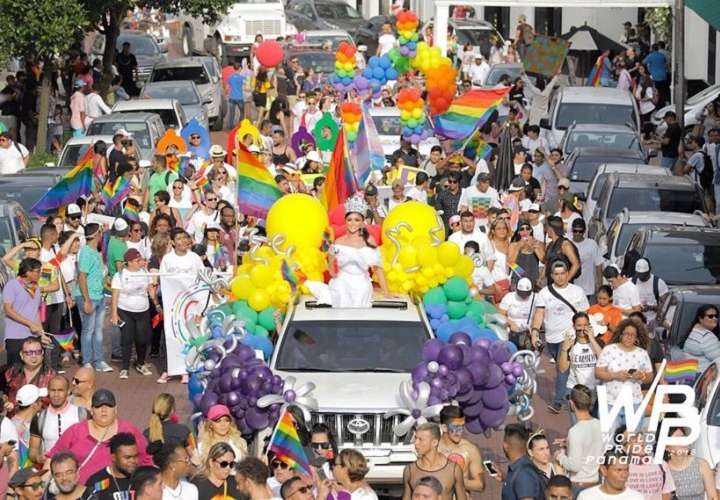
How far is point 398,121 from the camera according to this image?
30.1 meters

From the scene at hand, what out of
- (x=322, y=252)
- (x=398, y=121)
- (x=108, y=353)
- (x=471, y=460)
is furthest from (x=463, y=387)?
(x=398, y=121)

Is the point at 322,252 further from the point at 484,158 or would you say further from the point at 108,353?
the point at 484,158

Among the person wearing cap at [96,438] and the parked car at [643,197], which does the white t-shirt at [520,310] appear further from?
the parked car at [643,197]

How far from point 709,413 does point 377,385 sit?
2.49 m

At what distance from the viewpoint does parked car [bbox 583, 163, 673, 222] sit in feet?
80.9

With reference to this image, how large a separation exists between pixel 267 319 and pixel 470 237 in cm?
452

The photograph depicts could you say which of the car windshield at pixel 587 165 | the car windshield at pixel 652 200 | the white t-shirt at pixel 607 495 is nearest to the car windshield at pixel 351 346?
the white t-shirt at pixel 607 495

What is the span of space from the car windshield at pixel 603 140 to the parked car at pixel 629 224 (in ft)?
20.8

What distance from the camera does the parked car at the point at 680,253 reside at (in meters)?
19.1

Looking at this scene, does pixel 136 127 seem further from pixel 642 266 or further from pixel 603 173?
pixel 642 266

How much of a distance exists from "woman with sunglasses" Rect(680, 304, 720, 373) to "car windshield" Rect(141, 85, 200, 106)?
20.2 metres

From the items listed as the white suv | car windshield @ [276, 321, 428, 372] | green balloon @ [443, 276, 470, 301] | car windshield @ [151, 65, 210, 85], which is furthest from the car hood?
car windshield @ [151, 65, 210, 85]

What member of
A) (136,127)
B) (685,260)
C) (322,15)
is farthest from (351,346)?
(322,15)

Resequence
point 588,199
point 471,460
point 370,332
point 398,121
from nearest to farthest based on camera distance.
A: 1. point 471,460
2. point 370,332
3. point 588,199
4. point 398,121
